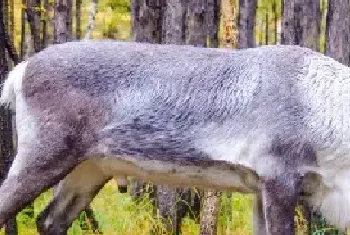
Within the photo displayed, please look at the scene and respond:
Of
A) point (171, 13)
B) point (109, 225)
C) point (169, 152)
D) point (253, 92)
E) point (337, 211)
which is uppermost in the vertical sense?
point (171, 13)

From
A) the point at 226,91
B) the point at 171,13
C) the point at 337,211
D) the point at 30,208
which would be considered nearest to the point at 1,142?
Answer: the point at 30,208

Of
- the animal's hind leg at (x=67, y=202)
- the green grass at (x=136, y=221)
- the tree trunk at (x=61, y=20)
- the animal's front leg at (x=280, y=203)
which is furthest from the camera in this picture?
the tree trunk at (x=61, y=20)

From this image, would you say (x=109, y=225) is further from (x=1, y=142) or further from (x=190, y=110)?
(x=190, y=110)

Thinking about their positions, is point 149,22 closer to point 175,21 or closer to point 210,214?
point 175,21

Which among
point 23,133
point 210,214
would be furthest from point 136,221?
point 23,133

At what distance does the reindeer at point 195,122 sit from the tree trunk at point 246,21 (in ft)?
9.92

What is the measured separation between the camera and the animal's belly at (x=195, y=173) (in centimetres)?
601

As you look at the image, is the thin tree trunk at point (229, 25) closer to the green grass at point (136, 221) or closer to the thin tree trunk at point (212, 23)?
the thin tree trunk at point (212, 23)

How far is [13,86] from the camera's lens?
6.21 meters

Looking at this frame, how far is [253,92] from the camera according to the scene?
5.98 meters

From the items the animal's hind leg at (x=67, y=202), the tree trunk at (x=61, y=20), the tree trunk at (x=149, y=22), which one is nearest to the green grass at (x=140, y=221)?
the animal's hind leg at (x=67, y=202)

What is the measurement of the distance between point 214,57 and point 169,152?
2.31 ft

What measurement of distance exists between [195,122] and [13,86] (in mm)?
1232

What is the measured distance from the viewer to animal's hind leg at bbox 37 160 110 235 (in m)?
6.64
